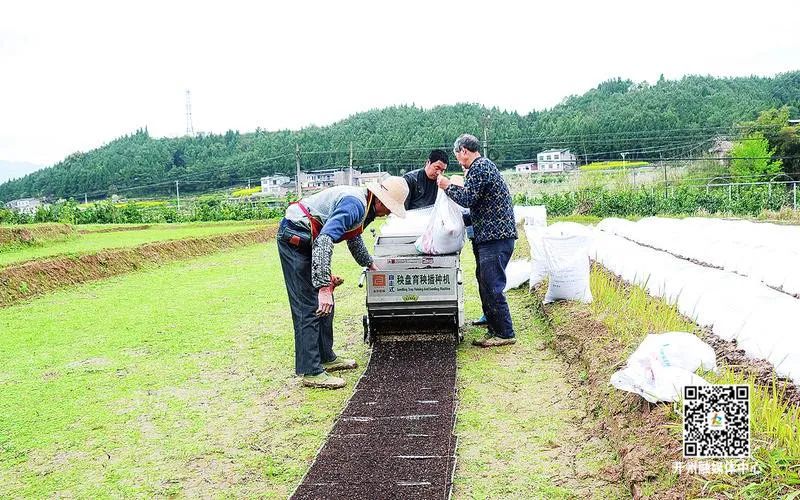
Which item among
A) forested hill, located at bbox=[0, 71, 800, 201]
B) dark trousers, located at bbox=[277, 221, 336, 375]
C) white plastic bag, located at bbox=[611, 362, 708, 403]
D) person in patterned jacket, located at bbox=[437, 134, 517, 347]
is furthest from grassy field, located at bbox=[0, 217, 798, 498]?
forested hill, located at bbox=[0, 71, 800, 201]

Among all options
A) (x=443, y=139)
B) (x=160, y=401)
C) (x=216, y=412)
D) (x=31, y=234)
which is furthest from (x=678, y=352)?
(x=443, y=139)

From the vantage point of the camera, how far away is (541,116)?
51281 millimetres

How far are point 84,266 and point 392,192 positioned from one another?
9.05m

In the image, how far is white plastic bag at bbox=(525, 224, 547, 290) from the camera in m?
6.98

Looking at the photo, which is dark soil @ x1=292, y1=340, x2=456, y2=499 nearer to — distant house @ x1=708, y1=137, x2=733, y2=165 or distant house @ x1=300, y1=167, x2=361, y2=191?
distant house @ x1=300, y1=167, x2=361, y2=191

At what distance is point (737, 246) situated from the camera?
308 inches

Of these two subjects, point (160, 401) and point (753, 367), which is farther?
point (160, 401)

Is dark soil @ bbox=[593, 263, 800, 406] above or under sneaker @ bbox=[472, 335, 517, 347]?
above

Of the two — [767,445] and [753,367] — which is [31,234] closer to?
[753,367]

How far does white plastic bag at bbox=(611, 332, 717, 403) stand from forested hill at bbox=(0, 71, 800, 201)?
131ft

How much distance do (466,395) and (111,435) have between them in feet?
7.46

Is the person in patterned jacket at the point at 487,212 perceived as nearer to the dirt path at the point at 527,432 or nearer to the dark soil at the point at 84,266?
the dirt path at the point at 527,432

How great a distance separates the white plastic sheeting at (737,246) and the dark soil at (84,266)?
9541 mm

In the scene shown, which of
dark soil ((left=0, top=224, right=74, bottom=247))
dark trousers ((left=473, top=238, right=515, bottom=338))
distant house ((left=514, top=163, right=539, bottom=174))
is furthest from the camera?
distant house ((left=514, top=163, right=539, bottom=174))
